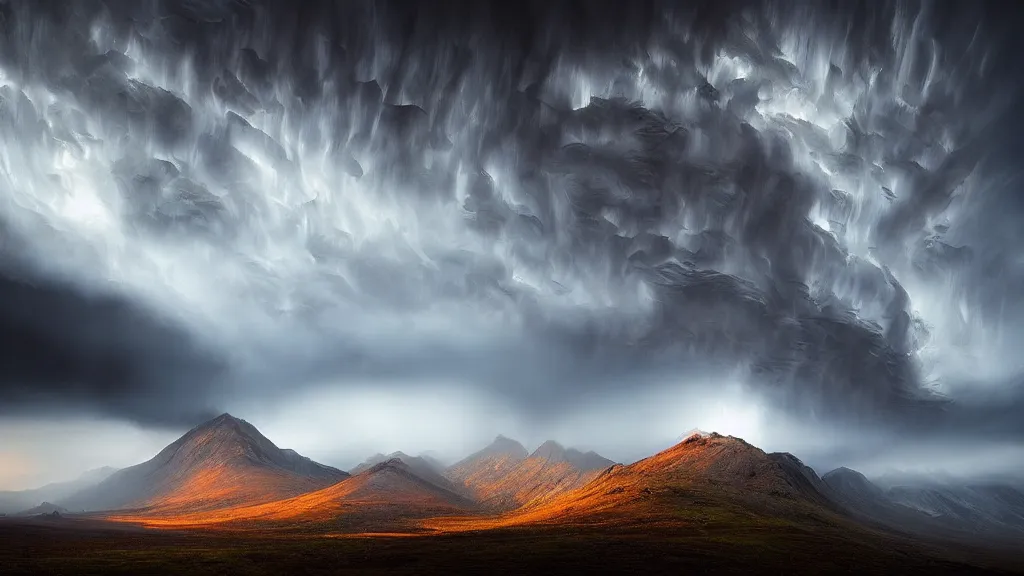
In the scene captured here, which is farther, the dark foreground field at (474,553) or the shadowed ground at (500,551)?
the shadowed ground at (500,551)

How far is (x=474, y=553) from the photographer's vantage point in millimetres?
132125

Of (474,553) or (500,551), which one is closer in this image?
(474,553)

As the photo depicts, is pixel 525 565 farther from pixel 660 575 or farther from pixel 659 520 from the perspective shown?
pixel 659 520

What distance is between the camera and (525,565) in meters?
117

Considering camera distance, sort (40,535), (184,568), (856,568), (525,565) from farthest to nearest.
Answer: (40,535) < (856,568) < (525,565) < (184,568)

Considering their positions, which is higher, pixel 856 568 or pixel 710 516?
pixel 710 516

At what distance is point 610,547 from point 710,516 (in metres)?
66.9

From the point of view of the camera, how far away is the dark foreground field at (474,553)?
113 metres

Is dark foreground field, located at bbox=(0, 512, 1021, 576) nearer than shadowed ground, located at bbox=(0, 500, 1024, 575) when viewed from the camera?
Yes

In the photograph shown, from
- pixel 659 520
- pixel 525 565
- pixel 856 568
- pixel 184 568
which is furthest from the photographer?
pixel 659 520

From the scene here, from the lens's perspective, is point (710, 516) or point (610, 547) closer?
point (610, 547)

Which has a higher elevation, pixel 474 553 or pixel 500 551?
pixel 500 551

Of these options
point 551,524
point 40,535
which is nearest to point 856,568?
point 551,524

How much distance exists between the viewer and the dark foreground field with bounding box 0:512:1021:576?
113 m
